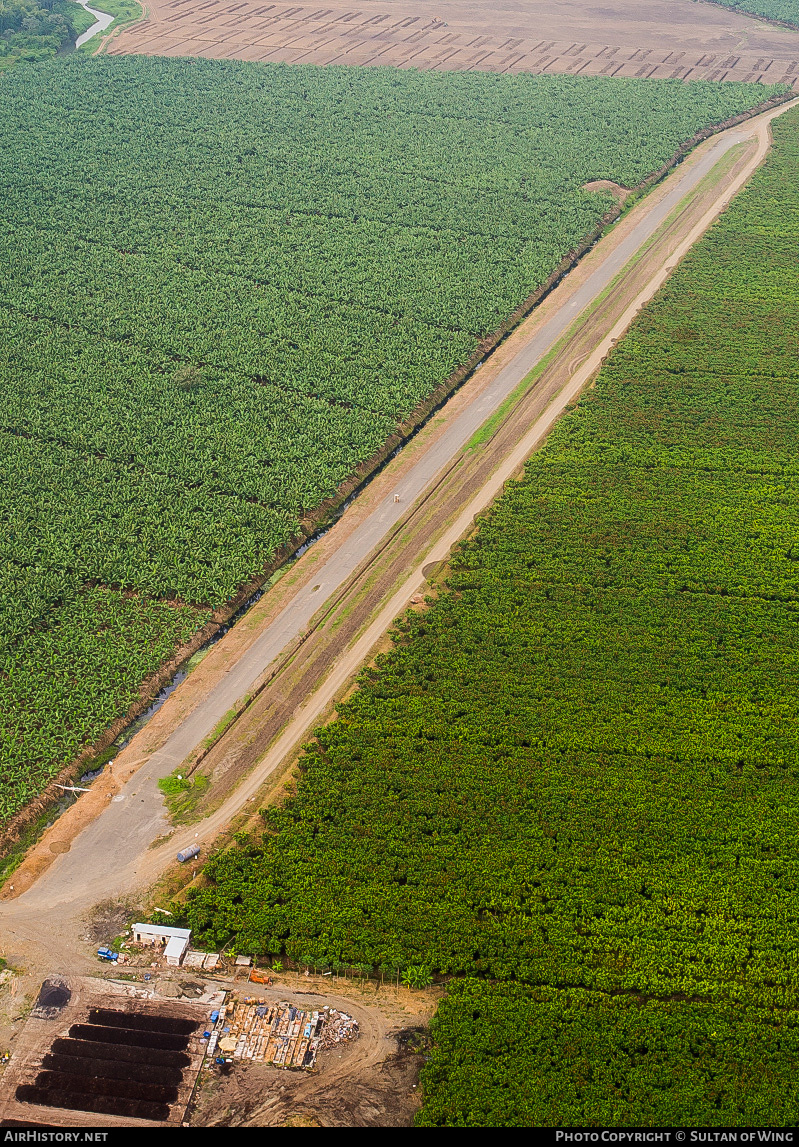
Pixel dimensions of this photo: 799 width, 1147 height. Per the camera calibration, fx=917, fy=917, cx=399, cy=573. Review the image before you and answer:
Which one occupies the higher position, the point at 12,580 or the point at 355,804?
the point at 12,580

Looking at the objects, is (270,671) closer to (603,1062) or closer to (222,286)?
(603,1062)

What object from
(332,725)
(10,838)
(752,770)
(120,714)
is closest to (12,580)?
(120,714)

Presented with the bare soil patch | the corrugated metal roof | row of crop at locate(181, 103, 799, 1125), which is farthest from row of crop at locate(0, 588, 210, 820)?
the bare soil patch

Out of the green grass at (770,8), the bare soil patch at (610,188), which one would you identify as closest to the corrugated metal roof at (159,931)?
the bare soil patch at (610,188)

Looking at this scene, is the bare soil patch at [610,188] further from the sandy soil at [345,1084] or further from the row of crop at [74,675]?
the sandy soil at [345,1084]

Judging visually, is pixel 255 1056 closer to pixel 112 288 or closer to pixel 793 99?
pixel 112 288

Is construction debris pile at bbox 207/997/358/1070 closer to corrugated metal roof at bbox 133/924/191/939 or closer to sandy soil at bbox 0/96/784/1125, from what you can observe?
sandy soil at bbox 0/96/784/1125
